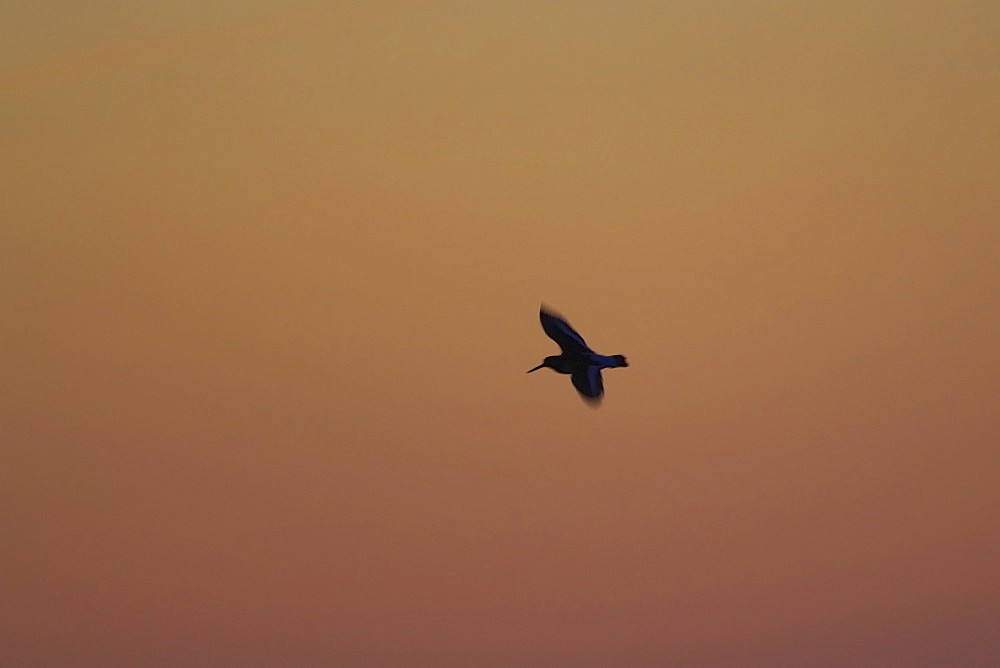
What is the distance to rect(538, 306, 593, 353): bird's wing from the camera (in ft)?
70.1

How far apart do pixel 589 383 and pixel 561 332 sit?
106cm

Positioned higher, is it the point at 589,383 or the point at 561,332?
the point at 561,332

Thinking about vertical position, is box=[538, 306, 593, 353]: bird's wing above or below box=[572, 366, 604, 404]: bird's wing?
above

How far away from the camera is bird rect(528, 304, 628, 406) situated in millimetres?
21391

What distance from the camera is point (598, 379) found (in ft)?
71.5

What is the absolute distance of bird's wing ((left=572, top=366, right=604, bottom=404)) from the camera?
850 inches

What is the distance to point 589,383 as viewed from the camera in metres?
21.7

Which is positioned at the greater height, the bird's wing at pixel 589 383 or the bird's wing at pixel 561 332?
the bird's wing at pixel 561 332

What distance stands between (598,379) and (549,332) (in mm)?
1282

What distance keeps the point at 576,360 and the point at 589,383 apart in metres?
0.48

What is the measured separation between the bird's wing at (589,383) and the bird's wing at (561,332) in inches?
19.6

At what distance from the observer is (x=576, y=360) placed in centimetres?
2184

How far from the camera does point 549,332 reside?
21.4 meters

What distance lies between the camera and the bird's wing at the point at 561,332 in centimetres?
2138
